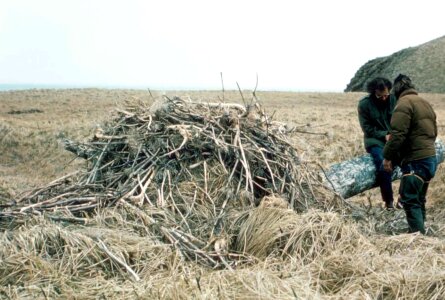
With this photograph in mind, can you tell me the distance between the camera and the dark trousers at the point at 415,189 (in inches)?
237

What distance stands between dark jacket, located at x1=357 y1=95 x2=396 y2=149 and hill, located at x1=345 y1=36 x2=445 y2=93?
35958 mm

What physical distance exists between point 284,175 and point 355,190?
51.1 inches

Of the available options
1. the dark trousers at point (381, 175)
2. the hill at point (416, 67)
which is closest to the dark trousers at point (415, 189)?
the dark trousers at point (381, 175)

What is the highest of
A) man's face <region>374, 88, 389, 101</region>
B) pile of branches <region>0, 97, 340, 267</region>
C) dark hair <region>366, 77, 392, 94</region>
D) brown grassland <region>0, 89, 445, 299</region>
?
dark hair <region>366, 77, 392, 94</region>

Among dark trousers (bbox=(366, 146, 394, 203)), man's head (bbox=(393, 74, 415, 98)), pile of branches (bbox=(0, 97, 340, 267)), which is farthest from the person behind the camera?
dark trousers (bbox=(366, 146, 394, 203))

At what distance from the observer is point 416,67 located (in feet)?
154

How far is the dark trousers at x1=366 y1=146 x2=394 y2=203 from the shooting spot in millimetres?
7379

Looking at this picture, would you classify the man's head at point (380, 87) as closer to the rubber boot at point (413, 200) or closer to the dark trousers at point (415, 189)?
the dark trousers at point (415, 189)

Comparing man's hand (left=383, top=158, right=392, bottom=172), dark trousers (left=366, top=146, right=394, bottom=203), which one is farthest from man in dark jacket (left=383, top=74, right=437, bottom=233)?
dark trousers (left=366, top=146, right=394, bottom=203)

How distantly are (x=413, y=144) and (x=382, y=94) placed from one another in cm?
127

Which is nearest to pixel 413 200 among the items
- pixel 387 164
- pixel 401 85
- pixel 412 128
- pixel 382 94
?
pixel 387 164

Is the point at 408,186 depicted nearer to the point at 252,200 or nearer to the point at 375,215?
the point at 375,215

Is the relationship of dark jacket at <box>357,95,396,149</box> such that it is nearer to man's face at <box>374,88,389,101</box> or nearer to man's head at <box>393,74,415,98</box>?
man's face at <box>374,88,389,101</box>

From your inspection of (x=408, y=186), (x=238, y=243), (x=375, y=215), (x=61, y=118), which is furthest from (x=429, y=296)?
(x=61, y=118)
